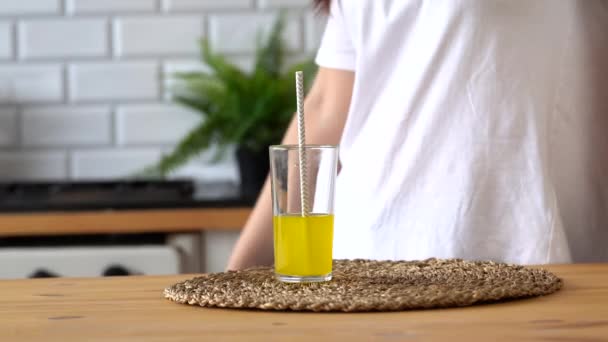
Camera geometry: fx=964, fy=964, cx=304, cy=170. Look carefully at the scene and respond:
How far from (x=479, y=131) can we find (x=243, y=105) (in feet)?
4.20

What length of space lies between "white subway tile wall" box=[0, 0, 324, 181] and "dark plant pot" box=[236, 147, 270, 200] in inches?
9.6

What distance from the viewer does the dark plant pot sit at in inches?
89.4

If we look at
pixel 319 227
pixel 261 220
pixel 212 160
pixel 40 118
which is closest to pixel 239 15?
pixel 212 160

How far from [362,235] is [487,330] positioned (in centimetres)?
60

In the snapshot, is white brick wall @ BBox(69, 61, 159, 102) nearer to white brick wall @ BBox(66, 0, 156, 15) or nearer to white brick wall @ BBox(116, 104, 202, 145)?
white brick wall @ BBox(116, 104, 202, 145)

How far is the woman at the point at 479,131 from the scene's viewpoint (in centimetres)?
114

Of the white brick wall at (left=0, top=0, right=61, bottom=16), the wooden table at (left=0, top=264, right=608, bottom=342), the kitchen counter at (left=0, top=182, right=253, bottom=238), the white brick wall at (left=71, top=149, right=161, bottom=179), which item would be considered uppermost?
the white brick wall at (left=0, top=0, right=61, bottom=16)

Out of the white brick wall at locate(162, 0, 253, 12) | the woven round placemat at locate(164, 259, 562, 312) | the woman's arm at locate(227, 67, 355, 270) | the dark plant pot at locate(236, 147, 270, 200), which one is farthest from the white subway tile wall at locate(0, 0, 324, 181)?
the woven round placemat at locate(164, 259, 562, 312)

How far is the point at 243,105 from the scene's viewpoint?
238 cm

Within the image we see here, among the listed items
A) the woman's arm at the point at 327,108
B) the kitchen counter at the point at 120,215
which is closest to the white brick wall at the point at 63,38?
the kitchen counter at the point at 120,215

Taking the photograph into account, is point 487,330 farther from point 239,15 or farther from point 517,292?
point 239,15

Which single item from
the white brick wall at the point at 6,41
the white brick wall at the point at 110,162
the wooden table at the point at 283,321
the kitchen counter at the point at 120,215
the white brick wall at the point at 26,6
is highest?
the white brick wall at the point at 26,6

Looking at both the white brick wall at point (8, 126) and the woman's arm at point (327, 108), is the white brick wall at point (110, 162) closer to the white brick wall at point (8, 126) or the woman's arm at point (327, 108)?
the white brick wall at point (8, 126)

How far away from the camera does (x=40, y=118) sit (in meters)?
2.56
